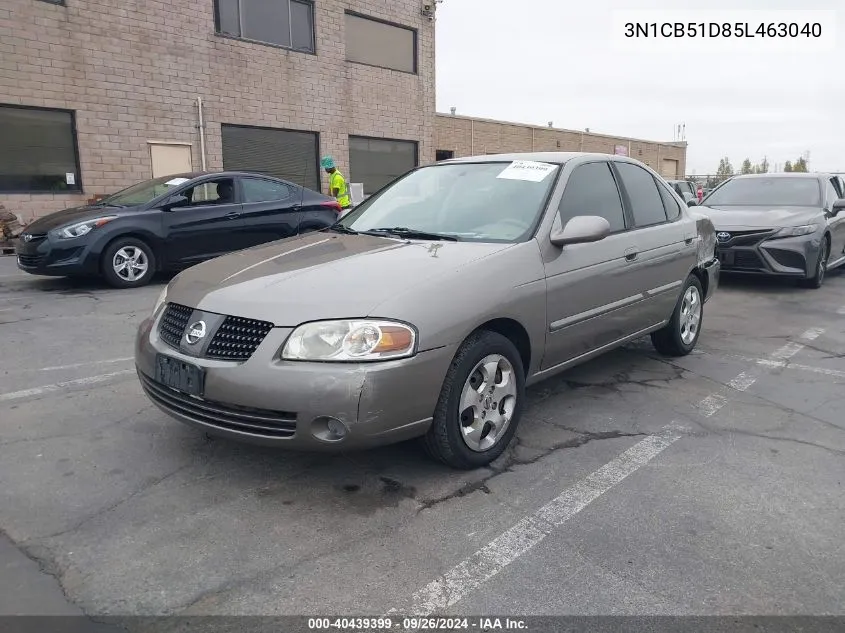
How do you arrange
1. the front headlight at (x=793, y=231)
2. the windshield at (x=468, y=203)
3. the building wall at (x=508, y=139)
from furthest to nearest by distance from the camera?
the building wall at (x=508, y=139) → the front headlight at (x=793, y=231) → the windshield at (x=468, y=203)

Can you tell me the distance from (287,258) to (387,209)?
1.02m

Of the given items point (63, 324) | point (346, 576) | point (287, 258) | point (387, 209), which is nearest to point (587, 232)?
point (387, 209)

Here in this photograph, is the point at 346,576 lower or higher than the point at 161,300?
lower

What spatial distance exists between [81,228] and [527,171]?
6102 millimetres

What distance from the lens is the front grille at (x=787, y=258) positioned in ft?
28.1

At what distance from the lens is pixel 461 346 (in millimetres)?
3162

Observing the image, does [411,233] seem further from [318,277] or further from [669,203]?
[669,203]

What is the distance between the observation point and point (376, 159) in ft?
63.6

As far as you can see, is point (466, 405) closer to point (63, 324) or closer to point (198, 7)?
point (63, 324)

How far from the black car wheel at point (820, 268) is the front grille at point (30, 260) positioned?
31.8 ft

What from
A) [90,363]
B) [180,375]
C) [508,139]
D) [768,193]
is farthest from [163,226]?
[508,139]

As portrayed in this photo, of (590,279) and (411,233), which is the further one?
(590,279)

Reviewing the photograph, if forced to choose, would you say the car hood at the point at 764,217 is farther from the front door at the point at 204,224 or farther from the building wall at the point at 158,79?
the building wall at the point at 158,79

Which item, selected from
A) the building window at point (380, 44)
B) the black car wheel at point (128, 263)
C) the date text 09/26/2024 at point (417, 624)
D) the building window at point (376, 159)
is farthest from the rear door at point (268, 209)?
the building window at point (380, 44)
